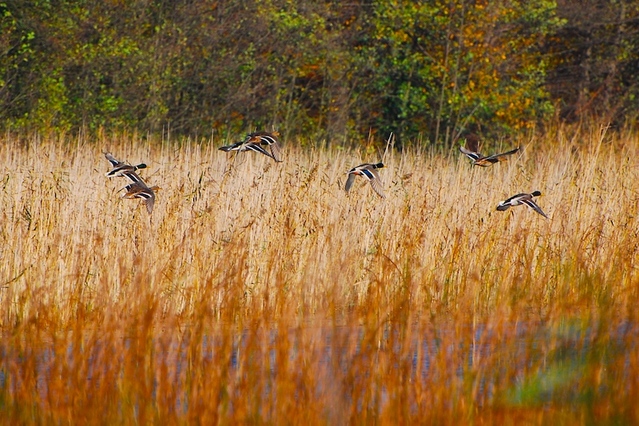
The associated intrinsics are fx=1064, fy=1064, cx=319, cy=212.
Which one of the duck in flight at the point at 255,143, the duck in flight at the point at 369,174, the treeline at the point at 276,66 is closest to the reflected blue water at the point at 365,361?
the duck in flight at the point at 369,174

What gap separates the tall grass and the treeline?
241 inches

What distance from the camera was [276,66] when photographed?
18.6 m

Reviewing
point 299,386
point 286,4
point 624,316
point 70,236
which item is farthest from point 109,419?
point 286,4

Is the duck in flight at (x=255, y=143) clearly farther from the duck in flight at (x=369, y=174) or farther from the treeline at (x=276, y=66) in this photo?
the treeline at (x=276, y=66)

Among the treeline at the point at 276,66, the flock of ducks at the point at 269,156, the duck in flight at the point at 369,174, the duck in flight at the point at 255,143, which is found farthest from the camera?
the treeline at the point at 276,66

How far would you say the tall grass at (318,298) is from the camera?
3621mm

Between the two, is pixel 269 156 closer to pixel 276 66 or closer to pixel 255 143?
pixel 255 143

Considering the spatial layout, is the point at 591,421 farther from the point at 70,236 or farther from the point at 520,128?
the point at 520,128

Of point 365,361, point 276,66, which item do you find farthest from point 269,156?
point 276,66

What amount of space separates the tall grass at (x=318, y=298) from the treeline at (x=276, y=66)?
6122 millimetres

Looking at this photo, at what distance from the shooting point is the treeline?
15.2m

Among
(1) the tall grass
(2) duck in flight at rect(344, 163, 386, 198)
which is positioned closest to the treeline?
(1) the tall grass

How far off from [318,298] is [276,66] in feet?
49.4

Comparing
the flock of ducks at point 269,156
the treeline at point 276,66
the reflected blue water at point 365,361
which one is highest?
the treeline at point 276,66
